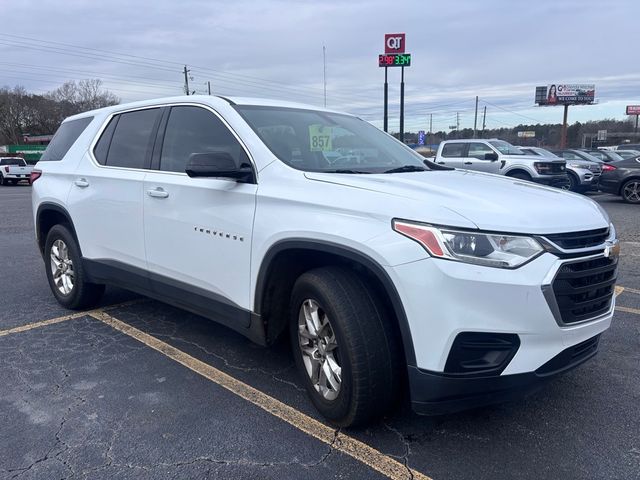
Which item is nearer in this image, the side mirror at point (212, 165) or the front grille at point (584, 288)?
the front grille at point (584, 288)

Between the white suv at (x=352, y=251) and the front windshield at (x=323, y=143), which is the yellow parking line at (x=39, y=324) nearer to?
the white suv at (x=352, y=251)

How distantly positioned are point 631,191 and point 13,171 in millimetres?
30590

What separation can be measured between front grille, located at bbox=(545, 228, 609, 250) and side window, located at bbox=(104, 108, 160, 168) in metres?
3.05

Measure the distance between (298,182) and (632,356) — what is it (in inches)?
114

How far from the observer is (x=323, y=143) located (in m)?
3.73

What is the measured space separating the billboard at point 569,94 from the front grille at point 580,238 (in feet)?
232

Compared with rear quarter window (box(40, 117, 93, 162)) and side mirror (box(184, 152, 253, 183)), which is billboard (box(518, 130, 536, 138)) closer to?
rear quarter window (box(40, 117, 93, 162))

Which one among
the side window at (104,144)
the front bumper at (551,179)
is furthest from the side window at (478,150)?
the side window at (104,144)

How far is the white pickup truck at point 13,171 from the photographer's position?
30156 mm

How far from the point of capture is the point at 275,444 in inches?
113

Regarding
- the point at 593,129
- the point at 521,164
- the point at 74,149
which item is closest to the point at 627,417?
the point at 74,149

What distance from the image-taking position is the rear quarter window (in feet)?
16.7

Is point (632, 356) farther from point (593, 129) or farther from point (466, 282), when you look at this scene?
point (593, 129)

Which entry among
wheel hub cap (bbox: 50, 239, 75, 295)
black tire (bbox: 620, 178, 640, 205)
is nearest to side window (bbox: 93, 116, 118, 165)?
wheel hub cap (bbox: 50, 239, 75, 295)
